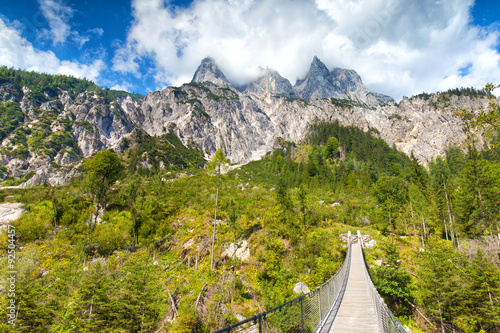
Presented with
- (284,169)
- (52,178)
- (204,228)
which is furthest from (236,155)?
(204,228)

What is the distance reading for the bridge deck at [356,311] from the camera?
955cm

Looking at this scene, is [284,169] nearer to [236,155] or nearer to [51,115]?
[236,155]

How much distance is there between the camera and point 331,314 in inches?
440

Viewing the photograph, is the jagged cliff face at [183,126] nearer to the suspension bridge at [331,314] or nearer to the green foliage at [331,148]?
the green foliage at [331,148]

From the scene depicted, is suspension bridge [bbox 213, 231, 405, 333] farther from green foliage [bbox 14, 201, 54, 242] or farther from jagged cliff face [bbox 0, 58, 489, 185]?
jagged cliff face [bbox 0, 58, 489, 185]

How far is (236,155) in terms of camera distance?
586 ft

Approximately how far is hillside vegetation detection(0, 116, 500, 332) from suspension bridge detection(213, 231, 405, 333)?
5873mm

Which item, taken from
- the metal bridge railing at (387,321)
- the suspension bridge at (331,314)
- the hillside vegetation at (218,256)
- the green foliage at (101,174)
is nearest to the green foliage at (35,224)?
the hillside vegetation at (218,256)

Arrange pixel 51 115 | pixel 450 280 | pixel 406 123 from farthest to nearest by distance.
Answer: pixel 51 115
pixel 406 123
pixel 450 280

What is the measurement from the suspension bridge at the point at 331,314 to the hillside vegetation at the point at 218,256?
5.87 m

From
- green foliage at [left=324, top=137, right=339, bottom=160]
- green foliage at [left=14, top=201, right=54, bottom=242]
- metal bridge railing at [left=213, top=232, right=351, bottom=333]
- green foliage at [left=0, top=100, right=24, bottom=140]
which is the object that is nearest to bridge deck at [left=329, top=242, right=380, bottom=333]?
metal bridge railing at [left=213, top=232, right=351, bottom=333]

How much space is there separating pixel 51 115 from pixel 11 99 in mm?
36900

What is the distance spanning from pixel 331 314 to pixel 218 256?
17904 millimetres

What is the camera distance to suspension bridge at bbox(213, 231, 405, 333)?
621 cm
